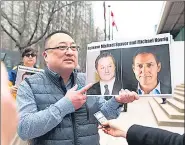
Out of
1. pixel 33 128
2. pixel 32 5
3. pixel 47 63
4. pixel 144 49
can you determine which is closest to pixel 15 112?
pixel 33 128

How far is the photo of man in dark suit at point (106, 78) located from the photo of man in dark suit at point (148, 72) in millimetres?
109

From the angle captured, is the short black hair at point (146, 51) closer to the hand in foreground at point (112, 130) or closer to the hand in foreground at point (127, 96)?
the hand in foreground at point (127, 96)

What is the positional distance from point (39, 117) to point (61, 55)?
355 millimetres

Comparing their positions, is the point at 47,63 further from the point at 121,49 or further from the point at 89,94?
the point at 121,49

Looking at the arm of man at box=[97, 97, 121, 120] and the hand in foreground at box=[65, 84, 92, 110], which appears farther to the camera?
the arm of man at box=[97, 97, 121, 120]

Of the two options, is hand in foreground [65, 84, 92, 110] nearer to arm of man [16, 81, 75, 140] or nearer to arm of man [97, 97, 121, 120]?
arm of man [16, 81, 75, 140]

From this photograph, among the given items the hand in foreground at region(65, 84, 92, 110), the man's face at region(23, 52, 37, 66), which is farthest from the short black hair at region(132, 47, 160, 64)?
the man's face at region(23, 52, 37, 66)

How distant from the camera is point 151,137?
1.35 meters

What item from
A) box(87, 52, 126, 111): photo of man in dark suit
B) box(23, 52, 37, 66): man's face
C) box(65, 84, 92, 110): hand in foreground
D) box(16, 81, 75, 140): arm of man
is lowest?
box(16, 81, 75, 140): arm of man

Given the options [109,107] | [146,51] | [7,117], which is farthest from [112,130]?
[7,117]

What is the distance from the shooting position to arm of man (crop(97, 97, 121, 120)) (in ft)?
5.22

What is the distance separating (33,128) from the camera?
134cm

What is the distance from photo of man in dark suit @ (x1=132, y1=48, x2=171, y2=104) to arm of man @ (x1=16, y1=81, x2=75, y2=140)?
364 mm

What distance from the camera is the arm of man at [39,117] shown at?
1341 millimetres
